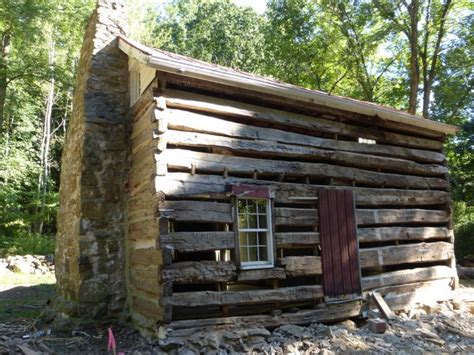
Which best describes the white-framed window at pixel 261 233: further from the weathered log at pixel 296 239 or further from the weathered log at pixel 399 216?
the weathered log at pixel 399 216

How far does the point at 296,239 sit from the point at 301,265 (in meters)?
0.48

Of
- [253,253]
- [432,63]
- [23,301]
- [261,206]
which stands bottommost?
[23,301]

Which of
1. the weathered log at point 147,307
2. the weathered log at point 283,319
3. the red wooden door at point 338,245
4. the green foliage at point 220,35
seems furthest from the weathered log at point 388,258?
the green foliage at point 220,35

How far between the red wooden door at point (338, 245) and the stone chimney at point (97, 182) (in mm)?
3984

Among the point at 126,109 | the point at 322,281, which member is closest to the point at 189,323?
the point at 322,281

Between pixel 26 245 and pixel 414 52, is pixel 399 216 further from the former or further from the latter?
pixel 26 245

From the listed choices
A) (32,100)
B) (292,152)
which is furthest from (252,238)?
(32,100)

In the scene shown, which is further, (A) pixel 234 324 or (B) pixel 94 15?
(B) pixel 94 15

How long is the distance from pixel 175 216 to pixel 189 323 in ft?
5.49

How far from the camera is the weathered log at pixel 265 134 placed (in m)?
7.39

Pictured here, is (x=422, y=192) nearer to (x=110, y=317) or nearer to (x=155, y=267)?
(x=155, y=267)

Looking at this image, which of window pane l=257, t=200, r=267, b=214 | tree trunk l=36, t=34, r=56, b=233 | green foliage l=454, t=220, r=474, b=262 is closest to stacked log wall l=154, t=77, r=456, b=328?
window pane l=257, t=200, r=267, b=214

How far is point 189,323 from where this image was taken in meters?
6.80

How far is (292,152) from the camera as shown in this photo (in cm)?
854
